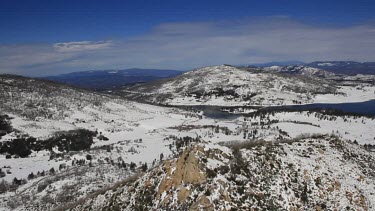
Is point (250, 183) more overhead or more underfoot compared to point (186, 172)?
more underfoot

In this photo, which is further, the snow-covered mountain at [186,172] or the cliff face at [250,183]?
the snow-covered mountain at [186,172]

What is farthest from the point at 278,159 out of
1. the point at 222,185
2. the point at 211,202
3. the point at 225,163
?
the point at 211,202

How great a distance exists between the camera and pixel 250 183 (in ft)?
61.9

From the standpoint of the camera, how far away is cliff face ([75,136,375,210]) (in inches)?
694

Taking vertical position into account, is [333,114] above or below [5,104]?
below

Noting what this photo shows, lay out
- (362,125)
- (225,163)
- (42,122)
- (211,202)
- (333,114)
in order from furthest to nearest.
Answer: (333,114) → (362,125) → (42,122) → (225,163) → (211,202)

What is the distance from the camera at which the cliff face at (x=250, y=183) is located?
17625 mm

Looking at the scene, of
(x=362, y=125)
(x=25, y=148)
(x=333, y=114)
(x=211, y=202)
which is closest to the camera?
(x=211, y=202)

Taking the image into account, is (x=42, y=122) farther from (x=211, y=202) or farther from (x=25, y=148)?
(x=211, y=202)

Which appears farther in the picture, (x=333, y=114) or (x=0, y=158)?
(x=333, y=114)

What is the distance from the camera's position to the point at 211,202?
16734mm

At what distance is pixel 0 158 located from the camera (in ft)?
197

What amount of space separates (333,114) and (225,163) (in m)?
111

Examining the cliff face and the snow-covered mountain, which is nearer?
the cliff face
